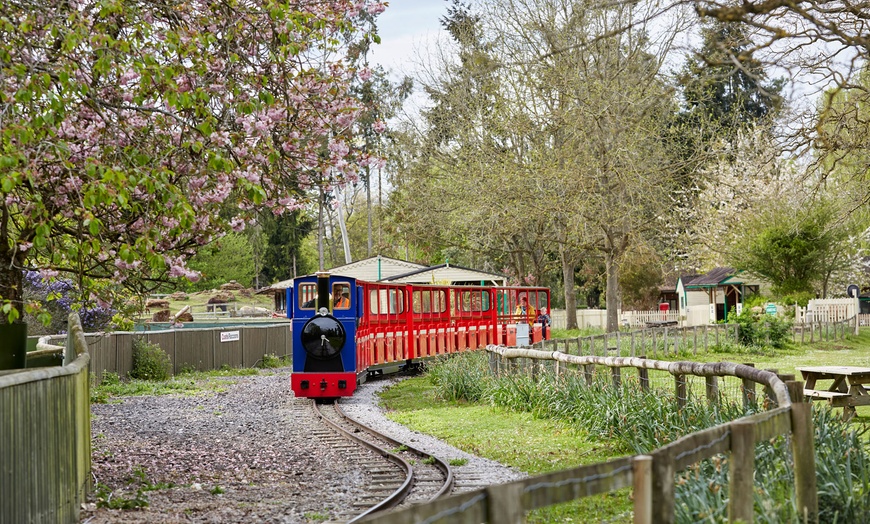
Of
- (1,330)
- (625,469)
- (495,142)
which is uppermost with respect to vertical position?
(495,142)

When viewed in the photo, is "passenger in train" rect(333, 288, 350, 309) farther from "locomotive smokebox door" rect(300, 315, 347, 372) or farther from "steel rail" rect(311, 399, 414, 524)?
"steel rail" rect(311, 399, 414, 524)

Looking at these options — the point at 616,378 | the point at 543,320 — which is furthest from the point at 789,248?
the point at 616,378

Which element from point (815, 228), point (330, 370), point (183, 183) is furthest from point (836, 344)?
point (183, 183)

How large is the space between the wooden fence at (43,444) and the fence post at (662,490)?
4.24 m

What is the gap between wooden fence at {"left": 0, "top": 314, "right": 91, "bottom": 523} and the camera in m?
6.62

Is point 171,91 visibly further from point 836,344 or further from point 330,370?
point 836,344

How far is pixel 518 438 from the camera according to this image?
1298 cm

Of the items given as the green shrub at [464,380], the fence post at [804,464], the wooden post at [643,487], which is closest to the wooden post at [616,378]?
the green shrub at [464,380]

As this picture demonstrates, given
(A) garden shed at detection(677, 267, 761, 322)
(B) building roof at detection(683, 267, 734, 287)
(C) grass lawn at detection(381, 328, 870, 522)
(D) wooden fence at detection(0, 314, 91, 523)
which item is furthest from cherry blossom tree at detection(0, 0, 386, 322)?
(B) building roof at detection(683, 267, 734, 287)

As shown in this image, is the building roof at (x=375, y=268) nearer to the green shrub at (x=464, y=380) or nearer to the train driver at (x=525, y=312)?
the train driver at (x=525, y=312)

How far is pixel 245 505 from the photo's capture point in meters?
9.52

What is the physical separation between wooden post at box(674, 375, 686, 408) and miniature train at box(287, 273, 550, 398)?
9.51 metres

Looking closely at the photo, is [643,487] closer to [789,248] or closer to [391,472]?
[391,472]

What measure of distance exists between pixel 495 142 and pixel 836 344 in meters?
14.5
